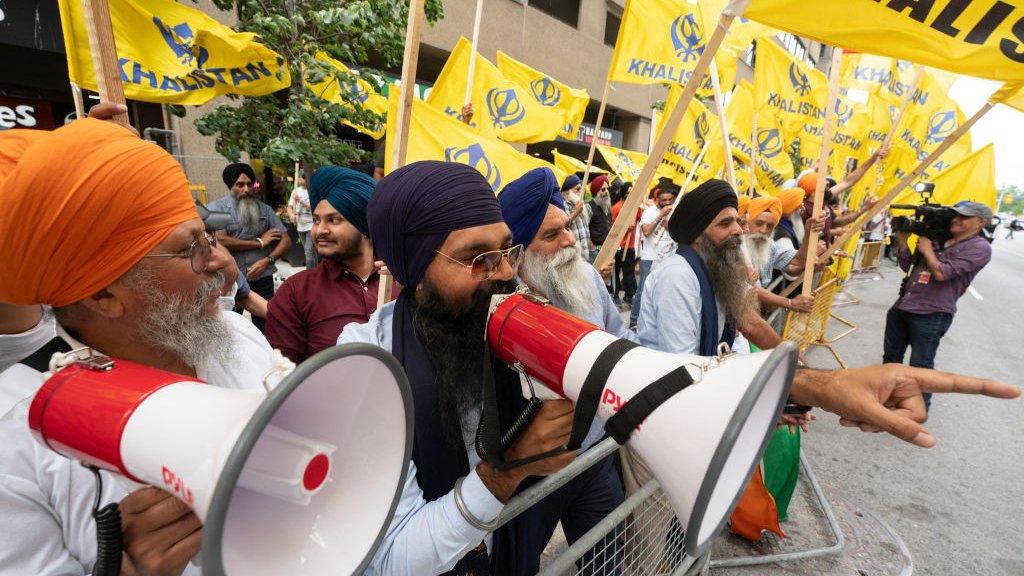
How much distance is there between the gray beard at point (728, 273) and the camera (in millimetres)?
2568

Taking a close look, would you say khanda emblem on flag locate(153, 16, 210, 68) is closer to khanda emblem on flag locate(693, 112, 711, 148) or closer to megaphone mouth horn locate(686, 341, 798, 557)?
megaphone mouth horn locate(686, 341, 798, 557)

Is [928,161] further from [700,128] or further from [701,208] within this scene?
[700,128]

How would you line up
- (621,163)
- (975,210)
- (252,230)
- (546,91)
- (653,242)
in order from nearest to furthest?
(975,210), (252,230), (653,242), (546,91), (621,163)

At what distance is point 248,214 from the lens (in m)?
4.41

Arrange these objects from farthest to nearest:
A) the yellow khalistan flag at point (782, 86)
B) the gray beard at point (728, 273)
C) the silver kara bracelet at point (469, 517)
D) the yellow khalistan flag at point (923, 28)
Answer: the yellow khalistan flag at point (782, 86) → the gray beard at point (728, 273) → the yellow khalistan flag at point (923, 28) → the silver kara bracelet at point (469, 517)

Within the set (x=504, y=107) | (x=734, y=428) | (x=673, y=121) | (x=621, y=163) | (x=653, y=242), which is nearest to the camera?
(x=734, y=428)

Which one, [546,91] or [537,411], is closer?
[537,411]

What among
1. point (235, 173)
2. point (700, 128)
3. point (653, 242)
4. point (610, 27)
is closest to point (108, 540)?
point (235, 173)

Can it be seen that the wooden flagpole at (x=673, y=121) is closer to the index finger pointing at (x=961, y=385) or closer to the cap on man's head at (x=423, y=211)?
the cap on man's head at (x=423, y=211)

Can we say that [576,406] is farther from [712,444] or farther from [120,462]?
[120,462]

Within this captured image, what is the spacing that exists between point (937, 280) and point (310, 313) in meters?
5.32

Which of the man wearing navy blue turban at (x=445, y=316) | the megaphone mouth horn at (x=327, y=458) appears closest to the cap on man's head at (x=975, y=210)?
the man wearing navy blue turban at (x=445, y=316)

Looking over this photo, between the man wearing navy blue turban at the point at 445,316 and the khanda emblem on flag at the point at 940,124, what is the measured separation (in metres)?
8.59

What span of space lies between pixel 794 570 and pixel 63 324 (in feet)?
10.9
